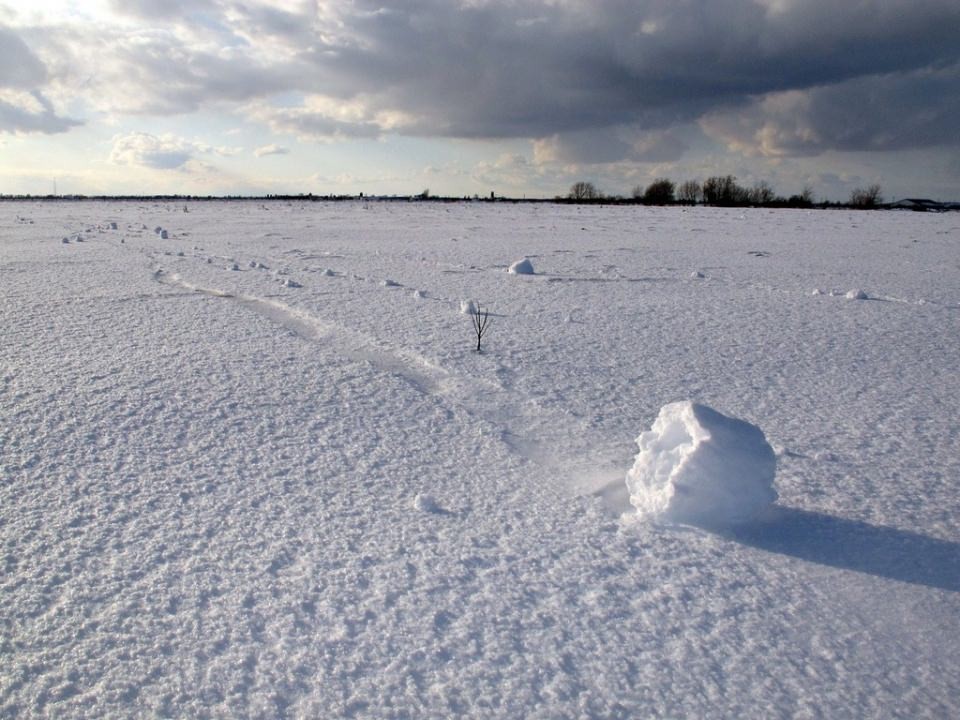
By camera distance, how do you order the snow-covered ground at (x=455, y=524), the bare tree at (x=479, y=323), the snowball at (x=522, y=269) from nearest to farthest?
1. the snow-covered ground at (x=455, y=524)
2. the bare tree at (x=479, y=323)
3. the snowball at (x=522, y=269)

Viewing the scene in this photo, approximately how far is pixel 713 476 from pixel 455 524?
677mm

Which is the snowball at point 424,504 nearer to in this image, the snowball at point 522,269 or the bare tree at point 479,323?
the bare tree at point 479,323

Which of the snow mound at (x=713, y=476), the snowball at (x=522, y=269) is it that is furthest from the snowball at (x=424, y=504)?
the snowball at (x=522, y=269)

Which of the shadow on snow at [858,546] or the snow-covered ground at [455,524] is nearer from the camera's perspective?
the snow-covered ground at [455,524]

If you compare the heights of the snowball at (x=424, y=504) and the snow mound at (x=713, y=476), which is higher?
the snow mound at (x=713, y=476)

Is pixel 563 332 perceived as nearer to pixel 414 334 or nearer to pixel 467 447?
pixel 414 334

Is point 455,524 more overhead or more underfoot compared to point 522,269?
more underfoot

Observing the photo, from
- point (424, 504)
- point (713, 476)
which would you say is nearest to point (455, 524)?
point (424, 504)

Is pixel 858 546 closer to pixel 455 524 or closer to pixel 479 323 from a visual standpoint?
pixel 455 524

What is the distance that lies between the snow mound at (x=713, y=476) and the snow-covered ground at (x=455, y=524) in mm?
25

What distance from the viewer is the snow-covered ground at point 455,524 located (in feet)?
3.71

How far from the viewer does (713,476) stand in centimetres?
157

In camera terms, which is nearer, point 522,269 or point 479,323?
point 479,323

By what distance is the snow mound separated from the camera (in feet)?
5.16
